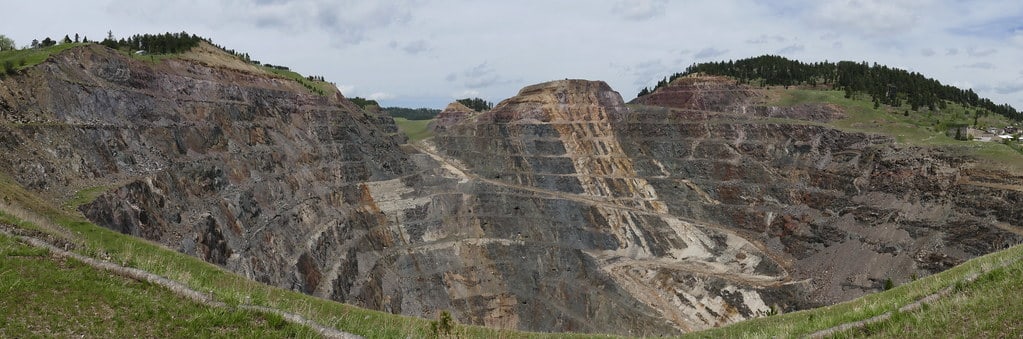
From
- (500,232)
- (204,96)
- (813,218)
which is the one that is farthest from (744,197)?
(204,96)

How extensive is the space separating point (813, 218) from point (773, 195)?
6.80 m

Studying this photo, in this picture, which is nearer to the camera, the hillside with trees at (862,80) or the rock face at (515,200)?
the rock face at (515,200)

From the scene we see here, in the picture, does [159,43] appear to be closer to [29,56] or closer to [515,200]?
[29,56]

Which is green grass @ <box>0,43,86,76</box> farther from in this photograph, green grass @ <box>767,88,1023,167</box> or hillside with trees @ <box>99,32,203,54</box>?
green grass @ <box>767,88,1023,167</box>

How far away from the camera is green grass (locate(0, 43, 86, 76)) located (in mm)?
43481

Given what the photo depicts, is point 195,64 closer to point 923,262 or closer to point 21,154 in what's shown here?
point 21,154

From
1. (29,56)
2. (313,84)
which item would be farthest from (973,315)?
(313,84)

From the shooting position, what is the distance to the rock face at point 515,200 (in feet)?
149

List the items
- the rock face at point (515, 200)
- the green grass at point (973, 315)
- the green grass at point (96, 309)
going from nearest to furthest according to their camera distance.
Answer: the green grass at point (973, 315)
the green grass at point (96, 309)
the rock face at point (515, 200)

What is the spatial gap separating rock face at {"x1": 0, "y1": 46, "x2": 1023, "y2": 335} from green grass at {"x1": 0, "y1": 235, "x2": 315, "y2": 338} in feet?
81.4

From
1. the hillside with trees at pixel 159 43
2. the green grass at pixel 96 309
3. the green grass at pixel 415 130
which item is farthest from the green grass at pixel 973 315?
the green grass at pixel 415 130

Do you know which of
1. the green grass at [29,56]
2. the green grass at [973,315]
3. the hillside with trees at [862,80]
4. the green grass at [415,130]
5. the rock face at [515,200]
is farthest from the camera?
the green grass at [415,130]

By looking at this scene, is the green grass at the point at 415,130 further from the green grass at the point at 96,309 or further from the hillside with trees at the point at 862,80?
the green grass at the point at 96,309

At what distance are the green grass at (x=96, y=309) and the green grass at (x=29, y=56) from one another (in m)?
40.9
